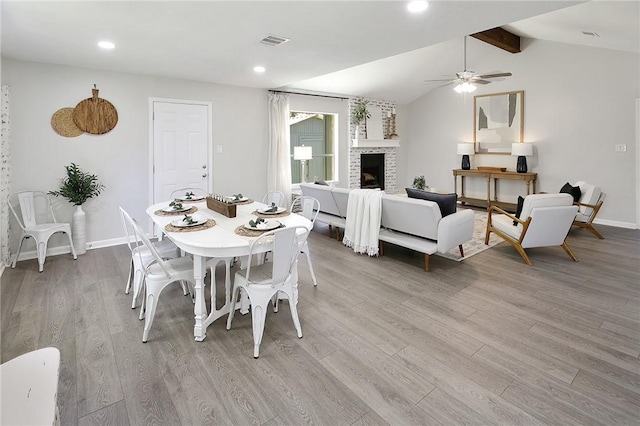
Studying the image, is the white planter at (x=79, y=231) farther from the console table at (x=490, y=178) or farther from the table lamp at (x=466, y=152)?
the table lamp at (x=466, y=152)

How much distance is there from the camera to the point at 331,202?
5.14 meters

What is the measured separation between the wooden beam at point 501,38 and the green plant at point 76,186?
20.5ft

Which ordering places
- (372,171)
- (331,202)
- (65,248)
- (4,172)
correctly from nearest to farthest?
(4,172) → (65,248) → (331,202) → (372,171)

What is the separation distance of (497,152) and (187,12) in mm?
6770

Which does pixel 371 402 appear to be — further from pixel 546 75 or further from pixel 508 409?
pixel 546 75

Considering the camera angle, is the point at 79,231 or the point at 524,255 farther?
the point at 79,231

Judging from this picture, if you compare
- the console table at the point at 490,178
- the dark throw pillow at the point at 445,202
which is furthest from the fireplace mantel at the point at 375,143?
the dark throw pillow at the point at 445,202

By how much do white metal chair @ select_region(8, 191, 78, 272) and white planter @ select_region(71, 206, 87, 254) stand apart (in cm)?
9

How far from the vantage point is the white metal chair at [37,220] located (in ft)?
12.8

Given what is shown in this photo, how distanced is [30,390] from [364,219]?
145 inches

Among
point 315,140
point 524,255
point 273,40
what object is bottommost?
point 524,255

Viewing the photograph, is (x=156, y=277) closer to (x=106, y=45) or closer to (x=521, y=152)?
(x=106, y=45)

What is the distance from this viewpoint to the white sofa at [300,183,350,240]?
4887 millimetres

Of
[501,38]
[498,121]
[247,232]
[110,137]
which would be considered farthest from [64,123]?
[498,121]
